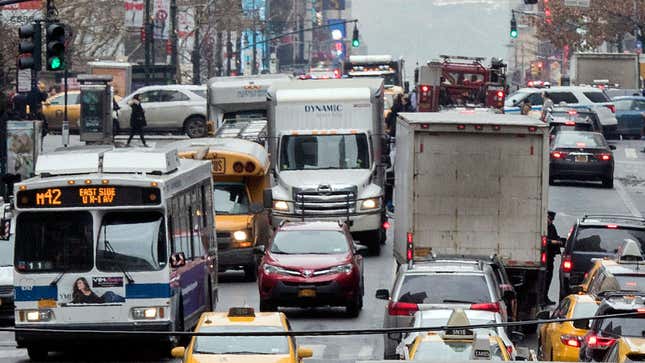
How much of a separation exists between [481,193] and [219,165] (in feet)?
27.3

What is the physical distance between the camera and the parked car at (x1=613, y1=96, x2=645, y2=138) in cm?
6569

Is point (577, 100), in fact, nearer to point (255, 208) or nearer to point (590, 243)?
point (255, 208)

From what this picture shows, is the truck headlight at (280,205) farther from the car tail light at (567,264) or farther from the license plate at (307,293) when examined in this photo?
the car tail light at (567,264)

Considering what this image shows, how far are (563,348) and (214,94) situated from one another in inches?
1233

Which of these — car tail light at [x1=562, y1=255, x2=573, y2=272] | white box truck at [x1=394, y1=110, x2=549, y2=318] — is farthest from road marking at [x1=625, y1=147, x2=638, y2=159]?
white box truck at [x1=394, y1=110, x2=549, y2=318]

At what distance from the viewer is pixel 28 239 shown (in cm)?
2139

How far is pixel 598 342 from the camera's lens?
59.8ft

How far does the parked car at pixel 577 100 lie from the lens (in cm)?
6300

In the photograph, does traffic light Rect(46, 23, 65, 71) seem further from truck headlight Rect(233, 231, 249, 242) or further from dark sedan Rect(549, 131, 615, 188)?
dark sedan Rect(549, 131, 615, 188)

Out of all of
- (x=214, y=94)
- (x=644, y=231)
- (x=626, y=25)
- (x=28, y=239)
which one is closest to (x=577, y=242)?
(x=644, y=231)

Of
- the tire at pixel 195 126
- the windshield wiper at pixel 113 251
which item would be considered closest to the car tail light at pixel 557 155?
the tire at pixel 195 126

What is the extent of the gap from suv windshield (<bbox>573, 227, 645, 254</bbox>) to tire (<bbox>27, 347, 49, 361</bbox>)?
922 centimetres

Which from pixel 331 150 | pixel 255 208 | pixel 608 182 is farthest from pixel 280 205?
pixel 608 182

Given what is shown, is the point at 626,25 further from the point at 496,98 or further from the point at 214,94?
the point at 214,94
